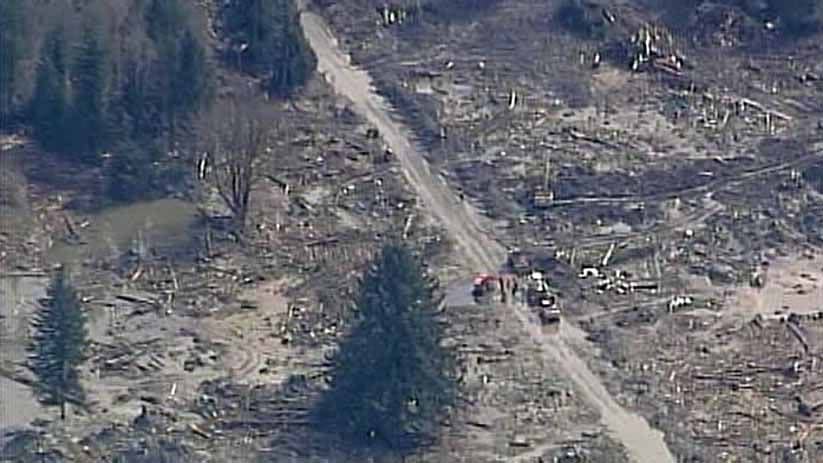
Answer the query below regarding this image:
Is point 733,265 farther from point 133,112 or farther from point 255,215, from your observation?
point 133,112

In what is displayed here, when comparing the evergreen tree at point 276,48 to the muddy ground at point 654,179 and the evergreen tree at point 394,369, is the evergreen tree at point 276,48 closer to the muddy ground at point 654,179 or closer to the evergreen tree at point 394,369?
the muddy ground at point 654,179

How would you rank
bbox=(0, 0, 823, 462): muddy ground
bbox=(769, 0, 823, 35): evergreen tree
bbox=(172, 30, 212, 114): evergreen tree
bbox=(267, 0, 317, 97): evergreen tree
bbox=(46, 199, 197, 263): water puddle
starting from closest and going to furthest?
bbox=(0, 0, 823, 462): muddy ground → bbox=(46, 199, 197, 263): water puddle → bbox=(172, 30, 212, 114): evergreen tree → bbox=(267, 0, 317, 97): evergreen tree → bbox=(769, 0, 823, 35): evergreen tree

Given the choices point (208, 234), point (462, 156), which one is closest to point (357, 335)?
point (208, 234)

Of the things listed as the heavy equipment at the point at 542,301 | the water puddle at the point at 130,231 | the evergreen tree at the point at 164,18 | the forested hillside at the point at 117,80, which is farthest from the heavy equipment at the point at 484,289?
the evergreen tree at the point at 164,18

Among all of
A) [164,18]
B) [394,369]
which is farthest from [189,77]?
[394,369]

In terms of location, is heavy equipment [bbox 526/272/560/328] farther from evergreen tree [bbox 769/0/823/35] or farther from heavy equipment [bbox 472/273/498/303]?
evergreen tree [bbox 769/0/823/35]

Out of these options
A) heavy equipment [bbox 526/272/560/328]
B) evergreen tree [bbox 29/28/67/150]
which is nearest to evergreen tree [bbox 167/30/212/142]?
evergreen tree [bbox 29/28/67/150]
